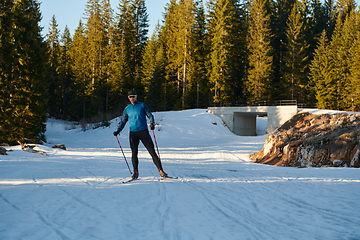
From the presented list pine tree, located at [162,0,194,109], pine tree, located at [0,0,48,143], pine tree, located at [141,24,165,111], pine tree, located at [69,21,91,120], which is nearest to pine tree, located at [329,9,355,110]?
pine tree, located at [162,0,194,109]

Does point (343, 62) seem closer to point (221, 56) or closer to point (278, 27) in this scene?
point (221, 56)

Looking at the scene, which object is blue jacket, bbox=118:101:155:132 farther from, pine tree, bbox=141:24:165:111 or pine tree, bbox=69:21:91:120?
pine tree, bbox=69:21:91:120

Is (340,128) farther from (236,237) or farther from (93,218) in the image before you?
(93,218)

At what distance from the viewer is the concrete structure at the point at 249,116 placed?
27016mm

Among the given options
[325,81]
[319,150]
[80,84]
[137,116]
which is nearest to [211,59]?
[325,81]

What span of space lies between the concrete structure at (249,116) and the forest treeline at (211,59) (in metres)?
6.15

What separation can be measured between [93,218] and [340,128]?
11.1 m

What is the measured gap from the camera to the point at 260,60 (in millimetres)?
40156

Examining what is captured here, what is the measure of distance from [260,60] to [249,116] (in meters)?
11.4

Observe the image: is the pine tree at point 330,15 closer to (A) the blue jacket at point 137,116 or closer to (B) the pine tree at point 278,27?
(B) the pine tree at point 278,27

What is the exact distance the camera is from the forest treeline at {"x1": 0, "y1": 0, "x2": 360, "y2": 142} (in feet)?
122

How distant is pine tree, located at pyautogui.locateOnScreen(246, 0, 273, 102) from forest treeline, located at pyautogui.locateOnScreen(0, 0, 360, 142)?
147 millimetres

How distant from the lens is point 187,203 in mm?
4379

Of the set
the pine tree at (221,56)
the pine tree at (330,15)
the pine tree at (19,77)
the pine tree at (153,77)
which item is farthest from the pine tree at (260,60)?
the pine tree at (19,77)
